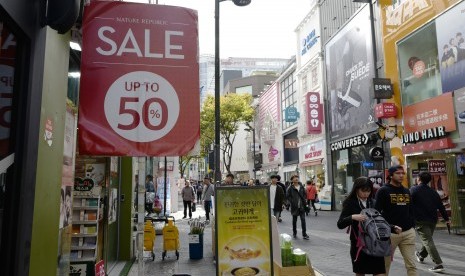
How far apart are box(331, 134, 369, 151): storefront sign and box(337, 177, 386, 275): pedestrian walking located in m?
15.5

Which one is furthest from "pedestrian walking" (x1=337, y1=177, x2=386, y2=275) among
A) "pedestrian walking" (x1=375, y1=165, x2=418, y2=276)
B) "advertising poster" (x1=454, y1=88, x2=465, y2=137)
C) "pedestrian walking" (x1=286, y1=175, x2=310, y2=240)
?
"advertising poster" (x1=454, y1=88, x2=465, y2=137)

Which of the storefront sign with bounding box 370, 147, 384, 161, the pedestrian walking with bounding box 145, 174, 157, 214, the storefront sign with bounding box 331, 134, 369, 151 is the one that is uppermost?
the storefront sign with bounding box 331, 134, 369, 151

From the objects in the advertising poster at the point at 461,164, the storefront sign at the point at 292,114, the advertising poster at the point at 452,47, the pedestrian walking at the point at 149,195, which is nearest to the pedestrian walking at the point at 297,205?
the advertising poster at the point at 461,164

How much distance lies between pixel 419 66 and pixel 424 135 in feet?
9.90

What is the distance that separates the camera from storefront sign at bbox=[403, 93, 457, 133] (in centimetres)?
1345

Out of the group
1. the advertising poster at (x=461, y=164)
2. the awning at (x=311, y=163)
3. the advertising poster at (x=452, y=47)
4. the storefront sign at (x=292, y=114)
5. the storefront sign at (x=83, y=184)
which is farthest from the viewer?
the storefront sign at (x=292, y=114)

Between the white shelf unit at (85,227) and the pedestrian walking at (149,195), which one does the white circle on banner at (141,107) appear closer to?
the white shelf unit at (85,227)

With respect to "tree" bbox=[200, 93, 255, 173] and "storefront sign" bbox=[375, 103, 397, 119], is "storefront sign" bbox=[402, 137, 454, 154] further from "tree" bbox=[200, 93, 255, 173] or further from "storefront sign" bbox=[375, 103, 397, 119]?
"tree" bbox=[200, 93, 255, 173]

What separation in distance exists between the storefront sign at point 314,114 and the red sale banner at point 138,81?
23.0m

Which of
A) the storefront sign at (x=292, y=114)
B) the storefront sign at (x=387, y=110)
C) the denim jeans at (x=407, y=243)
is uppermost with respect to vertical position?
the storefront sign at (x=292, y=114)

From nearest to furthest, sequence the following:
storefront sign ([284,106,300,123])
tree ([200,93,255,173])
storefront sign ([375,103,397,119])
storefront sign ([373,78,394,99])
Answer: storefront sign ([375,103,397,119]), storefront sign ([373,78,394,99]), storefront sign ([284,106,300,123]), tree ([200,93,255,173])

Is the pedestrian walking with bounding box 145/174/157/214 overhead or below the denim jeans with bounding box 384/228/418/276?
overhead

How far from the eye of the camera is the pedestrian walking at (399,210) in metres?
5.71

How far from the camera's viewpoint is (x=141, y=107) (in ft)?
12.1
